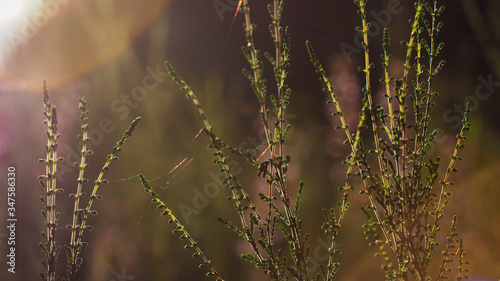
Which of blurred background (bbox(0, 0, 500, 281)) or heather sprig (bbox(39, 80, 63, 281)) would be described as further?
blurred background (bbox(0, 0, 500, 281))

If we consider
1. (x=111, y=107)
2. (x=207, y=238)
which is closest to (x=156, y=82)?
(x=111, y=107)

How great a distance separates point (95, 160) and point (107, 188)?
24 centimetres

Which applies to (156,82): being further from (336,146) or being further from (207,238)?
Answer: (336,146)

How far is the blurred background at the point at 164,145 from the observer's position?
229 centimetres

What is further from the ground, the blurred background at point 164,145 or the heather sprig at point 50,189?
the blurred background at point 164,145

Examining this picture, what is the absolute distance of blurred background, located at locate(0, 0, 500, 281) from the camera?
2.29m

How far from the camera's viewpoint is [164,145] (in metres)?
2.56

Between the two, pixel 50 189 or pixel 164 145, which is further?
pixel 164 145

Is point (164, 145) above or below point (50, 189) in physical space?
above

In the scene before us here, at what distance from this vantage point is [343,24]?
12.1ft

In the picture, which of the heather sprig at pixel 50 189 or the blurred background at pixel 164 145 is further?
the blurred background at pixel 164 145

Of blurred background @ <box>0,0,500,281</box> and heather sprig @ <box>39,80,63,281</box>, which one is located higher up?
blurred background @ <box>0,0,500,281</box>

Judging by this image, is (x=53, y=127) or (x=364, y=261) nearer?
(x=53, y=127)

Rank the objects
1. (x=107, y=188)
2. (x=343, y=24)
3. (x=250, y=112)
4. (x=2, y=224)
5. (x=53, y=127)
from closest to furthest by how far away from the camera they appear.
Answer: (x=53, y=127) < (x=2, y=224) < (x=107, y=188) < (x=250, y=112) < (x=343, y=24)
